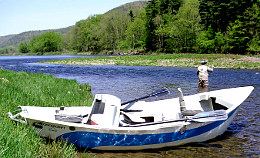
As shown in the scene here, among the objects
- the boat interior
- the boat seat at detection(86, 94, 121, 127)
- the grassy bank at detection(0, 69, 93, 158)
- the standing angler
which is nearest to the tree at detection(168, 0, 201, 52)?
the standing angler

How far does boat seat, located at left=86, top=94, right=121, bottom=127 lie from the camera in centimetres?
611

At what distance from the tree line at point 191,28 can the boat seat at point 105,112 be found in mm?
44549

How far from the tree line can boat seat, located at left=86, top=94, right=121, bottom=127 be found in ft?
146

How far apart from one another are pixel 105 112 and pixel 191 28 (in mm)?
59122

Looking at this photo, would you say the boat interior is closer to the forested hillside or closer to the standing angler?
the standing angler

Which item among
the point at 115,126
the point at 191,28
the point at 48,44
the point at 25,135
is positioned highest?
the point at 48,44

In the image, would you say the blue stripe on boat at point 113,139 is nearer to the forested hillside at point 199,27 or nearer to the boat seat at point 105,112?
the boat seat at point 105,112

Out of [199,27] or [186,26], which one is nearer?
[186,26]

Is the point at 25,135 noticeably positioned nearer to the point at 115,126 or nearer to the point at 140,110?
the point at 115,126

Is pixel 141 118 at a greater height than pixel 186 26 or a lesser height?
lesser

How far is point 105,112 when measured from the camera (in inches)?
249

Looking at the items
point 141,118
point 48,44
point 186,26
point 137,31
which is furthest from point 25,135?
point 48,44

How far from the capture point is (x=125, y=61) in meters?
41.2

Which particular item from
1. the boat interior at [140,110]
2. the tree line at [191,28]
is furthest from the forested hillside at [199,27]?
the boat interior at [140,110]
